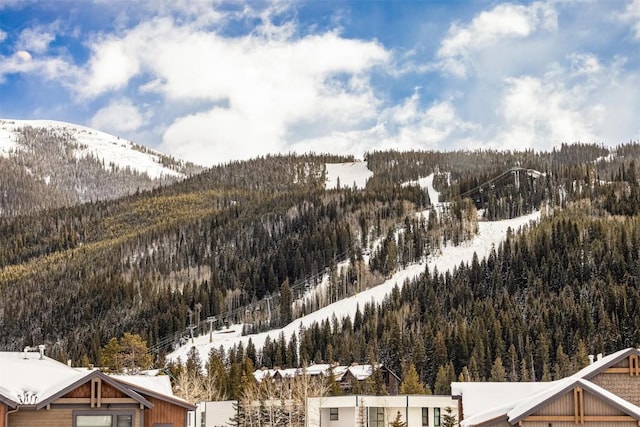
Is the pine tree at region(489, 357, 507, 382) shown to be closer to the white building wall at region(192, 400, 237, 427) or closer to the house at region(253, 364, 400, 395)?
the house at region(253, 364, 400, 395)

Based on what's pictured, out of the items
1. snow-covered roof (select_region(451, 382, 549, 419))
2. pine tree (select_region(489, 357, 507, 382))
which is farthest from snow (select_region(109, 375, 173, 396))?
pine tree (select_region(489, 357, 507, 382))

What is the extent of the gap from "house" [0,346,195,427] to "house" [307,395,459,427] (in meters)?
38.5

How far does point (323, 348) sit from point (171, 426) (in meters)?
107

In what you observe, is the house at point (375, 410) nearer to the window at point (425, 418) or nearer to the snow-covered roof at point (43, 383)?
the window at point (425, 418)

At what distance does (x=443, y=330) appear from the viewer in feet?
470

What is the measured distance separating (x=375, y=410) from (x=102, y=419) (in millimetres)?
42471

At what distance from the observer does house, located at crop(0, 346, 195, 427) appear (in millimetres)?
41062

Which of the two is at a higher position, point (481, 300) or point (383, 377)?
point (481, 300)

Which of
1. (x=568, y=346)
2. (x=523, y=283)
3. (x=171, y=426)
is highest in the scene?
(x=523, y=283)

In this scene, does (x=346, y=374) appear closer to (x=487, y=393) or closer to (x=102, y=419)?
(x=487, y=393)

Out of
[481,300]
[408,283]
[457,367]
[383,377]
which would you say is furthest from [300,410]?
[408,283]

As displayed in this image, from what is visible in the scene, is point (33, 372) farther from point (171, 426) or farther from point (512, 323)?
point (512, 323)

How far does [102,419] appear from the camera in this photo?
42094 mm

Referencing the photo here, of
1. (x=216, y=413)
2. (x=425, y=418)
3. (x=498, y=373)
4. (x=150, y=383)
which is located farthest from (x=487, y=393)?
(x=498, y=373)
